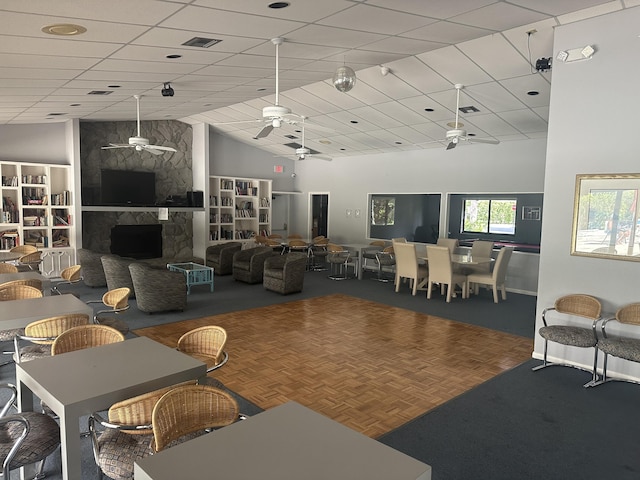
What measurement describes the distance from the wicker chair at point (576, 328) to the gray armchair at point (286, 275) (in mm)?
4579

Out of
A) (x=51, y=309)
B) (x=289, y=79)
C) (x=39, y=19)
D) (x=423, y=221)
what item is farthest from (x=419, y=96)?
(x=51, y=309)

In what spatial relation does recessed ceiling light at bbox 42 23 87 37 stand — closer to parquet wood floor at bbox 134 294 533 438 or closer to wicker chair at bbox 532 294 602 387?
parquet wood floor at bbox 134 294 533 438

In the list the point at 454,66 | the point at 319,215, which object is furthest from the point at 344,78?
the point at 319,215

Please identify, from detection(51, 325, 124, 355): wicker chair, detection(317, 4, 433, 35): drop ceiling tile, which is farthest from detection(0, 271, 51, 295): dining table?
detection(317, 4, 433, 35): drop ceiling tile

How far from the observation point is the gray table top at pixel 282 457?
1.56 meters

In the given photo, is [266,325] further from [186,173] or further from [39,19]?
[186,173]

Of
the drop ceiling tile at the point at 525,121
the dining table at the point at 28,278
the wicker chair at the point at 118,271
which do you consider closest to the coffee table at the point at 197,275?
the wicker chair at the point at 118,271

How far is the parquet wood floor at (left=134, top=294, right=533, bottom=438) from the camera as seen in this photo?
402 cm

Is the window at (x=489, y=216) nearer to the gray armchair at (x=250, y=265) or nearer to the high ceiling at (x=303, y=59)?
the high ceiling at (x=303, y=59)

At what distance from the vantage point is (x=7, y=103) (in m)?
6.66

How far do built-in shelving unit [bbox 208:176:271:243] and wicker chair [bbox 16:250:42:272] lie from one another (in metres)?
4.89

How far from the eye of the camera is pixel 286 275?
833 cm

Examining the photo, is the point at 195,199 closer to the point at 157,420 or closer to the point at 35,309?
the point at 35,309

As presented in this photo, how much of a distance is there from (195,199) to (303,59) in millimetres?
6465
